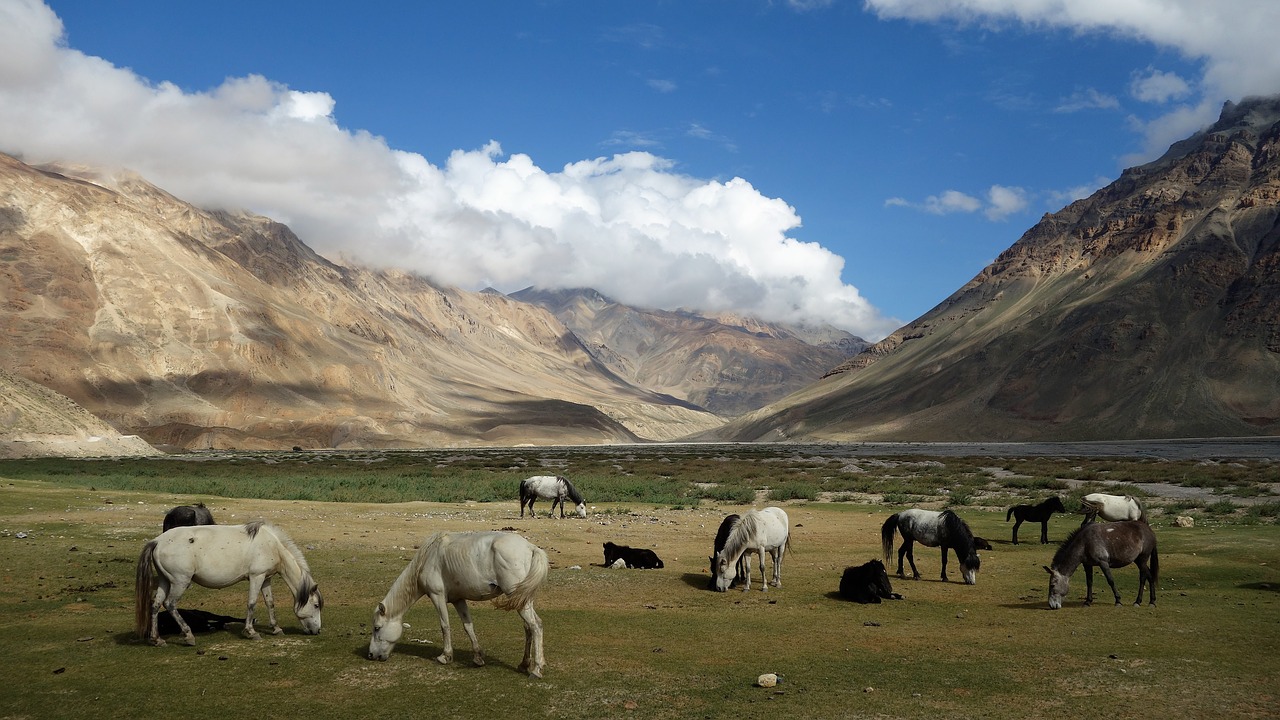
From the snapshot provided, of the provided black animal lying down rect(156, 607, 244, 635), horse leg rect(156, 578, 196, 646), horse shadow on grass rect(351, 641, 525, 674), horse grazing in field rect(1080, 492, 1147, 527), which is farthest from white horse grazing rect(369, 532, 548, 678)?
horse grazing in field rect(1080, 492, 1147, 527)

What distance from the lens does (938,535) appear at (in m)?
20.6

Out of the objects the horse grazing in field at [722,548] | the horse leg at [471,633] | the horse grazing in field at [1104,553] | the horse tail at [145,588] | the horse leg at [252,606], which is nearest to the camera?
the horse leg at [471,633]

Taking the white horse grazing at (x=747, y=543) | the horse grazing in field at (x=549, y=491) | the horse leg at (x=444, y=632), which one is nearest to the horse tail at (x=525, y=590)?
the horse leg at (x=444, y=632)

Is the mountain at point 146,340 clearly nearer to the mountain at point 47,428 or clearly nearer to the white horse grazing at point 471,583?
the mountain at point 47,428

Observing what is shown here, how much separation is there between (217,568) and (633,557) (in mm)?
11071

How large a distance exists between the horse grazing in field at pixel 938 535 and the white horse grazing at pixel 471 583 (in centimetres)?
1131

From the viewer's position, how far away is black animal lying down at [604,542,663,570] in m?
22.1

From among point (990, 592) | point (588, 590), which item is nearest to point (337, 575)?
point (588, 590)

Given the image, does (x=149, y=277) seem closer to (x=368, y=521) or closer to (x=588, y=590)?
(x=368, y=521)

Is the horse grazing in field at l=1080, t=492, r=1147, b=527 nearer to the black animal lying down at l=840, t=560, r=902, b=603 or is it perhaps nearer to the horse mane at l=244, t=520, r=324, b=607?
the black animal lying down at l=840, t=560, r=902, b=603

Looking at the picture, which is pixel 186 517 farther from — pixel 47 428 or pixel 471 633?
pixel 47 428

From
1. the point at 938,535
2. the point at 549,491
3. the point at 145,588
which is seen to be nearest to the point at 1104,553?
the point at 938,535

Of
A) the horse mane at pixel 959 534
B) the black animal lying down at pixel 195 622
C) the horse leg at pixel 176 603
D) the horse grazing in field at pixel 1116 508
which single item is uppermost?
the horse grazing in field at pixel 1116 508

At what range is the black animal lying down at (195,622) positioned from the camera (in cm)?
1321
